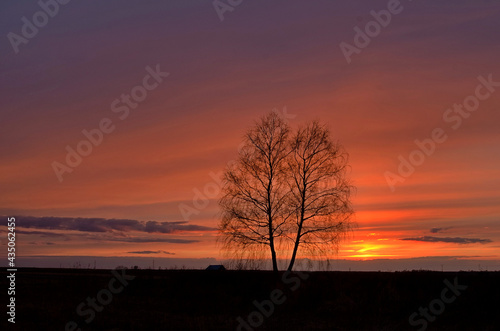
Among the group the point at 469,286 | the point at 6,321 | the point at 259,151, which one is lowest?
the point at 6,321

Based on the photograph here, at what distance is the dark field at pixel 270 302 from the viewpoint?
972 inches

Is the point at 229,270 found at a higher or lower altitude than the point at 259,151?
lower

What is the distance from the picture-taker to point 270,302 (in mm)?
29828

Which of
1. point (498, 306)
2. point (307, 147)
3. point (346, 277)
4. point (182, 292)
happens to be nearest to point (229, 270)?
point (182, 292)

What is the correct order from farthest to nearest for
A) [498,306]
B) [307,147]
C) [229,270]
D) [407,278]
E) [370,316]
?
1. [307,147]
2. [229,270]
3. [407,278]
4. [370,316]
5. [498,306]

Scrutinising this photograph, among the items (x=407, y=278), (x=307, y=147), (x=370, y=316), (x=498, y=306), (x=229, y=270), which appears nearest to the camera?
(x=498, y=306)

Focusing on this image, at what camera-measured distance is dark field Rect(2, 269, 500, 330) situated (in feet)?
81.0

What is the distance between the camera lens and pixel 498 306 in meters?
24.3

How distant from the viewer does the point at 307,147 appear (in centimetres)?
3822

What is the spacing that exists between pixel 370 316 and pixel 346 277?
4.54 meters

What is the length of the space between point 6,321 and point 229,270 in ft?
45.6

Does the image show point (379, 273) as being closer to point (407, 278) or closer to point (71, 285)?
point (407, 278)

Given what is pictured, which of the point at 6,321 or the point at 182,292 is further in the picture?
the point at 182,292

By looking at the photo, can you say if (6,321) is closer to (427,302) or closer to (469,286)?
(427,302)
